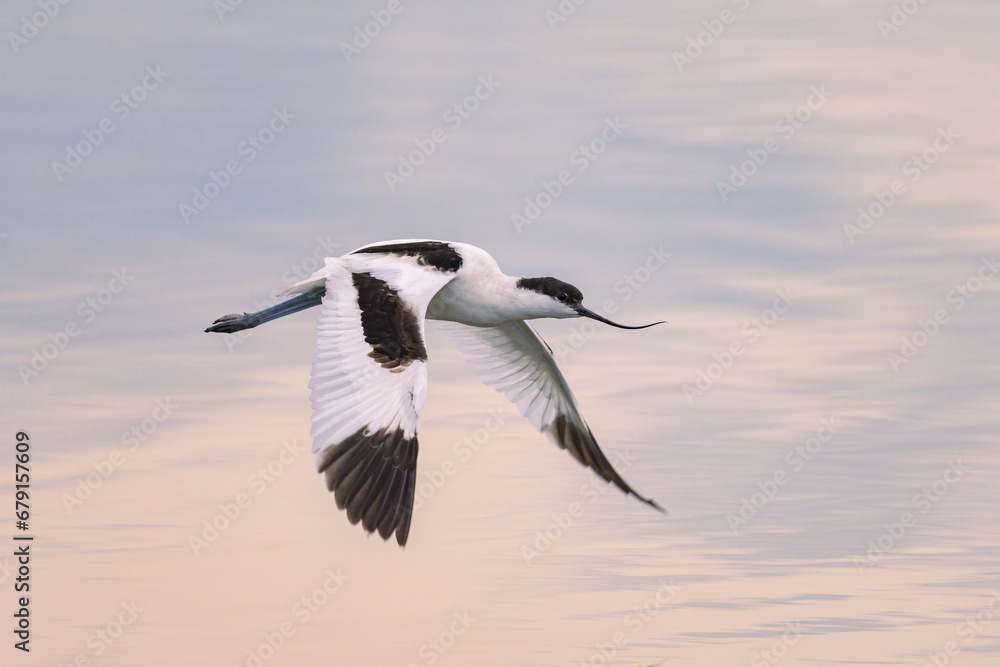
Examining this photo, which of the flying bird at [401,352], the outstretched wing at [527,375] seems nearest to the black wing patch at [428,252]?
the flying bird at [401,352]

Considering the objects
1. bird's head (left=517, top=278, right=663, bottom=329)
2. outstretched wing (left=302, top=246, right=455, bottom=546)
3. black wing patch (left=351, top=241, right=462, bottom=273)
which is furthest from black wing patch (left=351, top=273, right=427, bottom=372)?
bird's head (left=517, top=278, right=663, bottom=329)

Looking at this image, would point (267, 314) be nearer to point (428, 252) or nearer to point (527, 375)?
point (428, 252)

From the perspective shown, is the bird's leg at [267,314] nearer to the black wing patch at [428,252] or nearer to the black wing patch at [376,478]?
the black wing patch at [428,252]

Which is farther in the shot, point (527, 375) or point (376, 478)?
point (527, 375)

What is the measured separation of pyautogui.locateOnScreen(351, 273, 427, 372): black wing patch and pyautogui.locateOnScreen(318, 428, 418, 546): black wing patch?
0.64 meters

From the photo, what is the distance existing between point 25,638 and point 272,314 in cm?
379

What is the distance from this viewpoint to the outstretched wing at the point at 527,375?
13617 mm

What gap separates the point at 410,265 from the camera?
1148 centimetres

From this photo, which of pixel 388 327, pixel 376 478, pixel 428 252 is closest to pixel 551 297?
pixel 428 252

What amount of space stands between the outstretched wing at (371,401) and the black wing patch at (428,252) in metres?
0.95

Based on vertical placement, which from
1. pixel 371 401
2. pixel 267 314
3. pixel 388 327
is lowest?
pixel 267 314

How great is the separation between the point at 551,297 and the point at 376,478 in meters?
3.62

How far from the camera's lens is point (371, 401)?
9805mm

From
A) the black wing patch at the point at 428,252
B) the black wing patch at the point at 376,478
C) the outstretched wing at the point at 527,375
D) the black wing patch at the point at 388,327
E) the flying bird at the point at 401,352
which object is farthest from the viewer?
the outstretched wing at the point at 527,375
